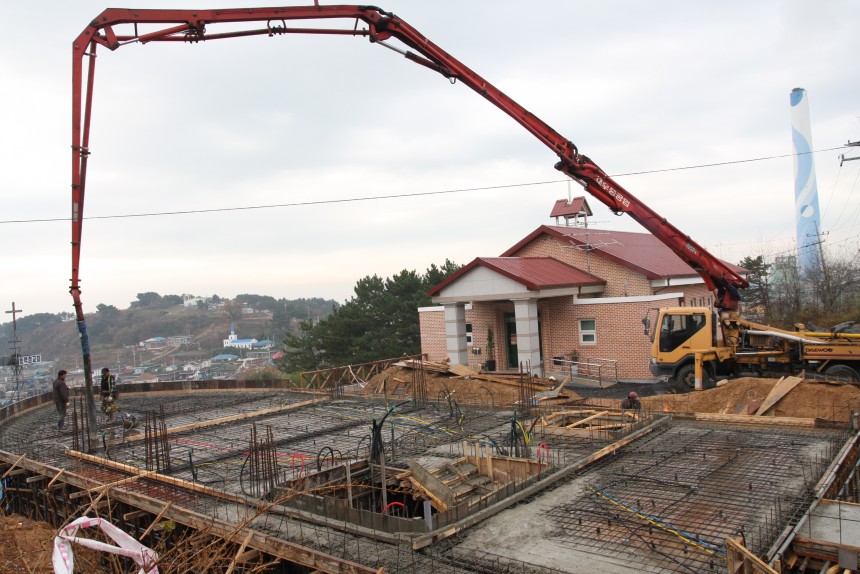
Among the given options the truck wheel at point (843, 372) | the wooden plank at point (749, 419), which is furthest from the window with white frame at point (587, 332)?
the wooden plank at point (749, 419)

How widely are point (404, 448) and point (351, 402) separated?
6715 mm

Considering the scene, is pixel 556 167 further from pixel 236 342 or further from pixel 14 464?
pixel 236 342

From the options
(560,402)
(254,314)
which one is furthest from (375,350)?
(254,314)

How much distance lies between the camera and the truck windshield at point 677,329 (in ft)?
59.7

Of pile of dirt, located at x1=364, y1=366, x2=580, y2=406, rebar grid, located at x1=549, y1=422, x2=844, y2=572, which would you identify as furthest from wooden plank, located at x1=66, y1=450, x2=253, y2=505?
pile of dirt, located at x1=364, y1=366, x2=580, y2=406

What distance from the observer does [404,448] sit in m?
12.9

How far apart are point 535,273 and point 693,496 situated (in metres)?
15.4

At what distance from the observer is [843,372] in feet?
53.3

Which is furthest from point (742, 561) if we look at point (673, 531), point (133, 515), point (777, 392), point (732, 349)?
point (732, 349)

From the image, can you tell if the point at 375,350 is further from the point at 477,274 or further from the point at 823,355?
the point at 823,355

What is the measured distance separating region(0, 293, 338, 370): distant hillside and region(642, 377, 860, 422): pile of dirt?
7684cm

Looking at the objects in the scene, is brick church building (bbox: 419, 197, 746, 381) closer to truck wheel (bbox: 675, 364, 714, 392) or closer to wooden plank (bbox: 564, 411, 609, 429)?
truck wheel (bbox: 675, 364, 714, 392)

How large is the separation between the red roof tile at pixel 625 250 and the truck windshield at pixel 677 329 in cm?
520

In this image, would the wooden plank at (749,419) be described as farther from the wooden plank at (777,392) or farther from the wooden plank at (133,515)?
the wooden plank at (133,515)
